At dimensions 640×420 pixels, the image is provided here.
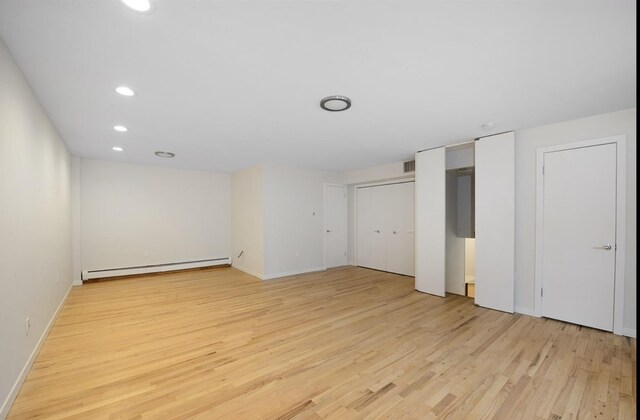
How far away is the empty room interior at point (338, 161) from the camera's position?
1645 millimetres

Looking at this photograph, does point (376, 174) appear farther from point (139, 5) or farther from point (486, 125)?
point (139, 5)

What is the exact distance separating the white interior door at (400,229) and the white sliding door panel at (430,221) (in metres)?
1.13

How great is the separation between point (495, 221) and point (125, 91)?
15.0ft

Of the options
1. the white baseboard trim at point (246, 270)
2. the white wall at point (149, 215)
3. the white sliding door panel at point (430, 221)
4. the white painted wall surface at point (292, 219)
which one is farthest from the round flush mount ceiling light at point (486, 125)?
the white wall at point (149, 215)

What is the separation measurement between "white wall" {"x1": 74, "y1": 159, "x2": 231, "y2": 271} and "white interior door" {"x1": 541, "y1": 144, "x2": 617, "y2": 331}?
257 inches

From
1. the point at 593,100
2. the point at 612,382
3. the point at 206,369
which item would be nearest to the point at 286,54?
the point at 206,369

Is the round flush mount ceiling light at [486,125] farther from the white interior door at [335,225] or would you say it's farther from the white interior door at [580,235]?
the white interior door at [335,225]

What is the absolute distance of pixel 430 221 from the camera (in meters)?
4.37

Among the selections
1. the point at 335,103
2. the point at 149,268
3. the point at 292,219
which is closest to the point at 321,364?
the point at 335,103

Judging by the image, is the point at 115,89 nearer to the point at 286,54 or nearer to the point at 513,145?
the point at 286,54

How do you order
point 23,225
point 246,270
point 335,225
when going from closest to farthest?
point 23,225
point 246,270
point 335,225

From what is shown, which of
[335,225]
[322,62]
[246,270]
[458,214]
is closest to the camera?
[322,62]

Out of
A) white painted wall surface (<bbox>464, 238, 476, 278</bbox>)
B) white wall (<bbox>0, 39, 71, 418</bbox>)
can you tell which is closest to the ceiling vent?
white painted wall surface (<bbox>464, 238, 476, 278</bbox>)

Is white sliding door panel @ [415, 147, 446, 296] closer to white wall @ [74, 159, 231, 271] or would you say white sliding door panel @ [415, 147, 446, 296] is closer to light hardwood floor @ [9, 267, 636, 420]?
light hardwood floor @ [9, 267, 636, 420]
